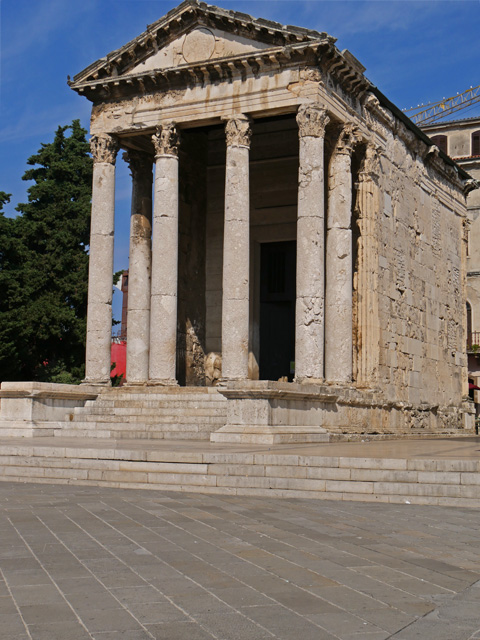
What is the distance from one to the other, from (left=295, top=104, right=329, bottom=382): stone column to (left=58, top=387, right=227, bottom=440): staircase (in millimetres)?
2255

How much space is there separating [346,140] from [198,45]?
4.51 metres

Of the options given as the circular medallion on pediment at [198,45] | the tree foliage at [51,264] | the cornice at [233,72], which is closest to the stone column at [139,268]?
the cornice at [233,72]

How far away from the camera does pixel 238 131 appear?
20578 mm

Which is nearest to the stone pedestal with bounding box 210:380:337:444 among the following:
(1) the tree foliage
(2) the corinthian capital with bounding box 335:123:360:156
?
(2) the corinthian capital with bounding box 335:123:360:156

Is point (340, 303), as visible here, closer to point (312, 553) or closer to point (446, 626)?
point (312, 553)

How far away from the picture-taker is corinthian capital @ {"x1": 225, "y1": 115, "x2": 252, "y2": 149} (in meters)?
20.5

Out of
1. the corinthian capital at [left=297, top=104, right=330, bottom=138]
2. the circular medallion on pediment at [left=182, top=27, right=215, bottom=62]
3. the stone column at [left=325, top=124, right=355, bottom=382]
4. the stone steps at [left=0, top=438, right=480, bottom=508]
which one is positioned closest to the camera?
the stone steps at [left=0, top=438, right=480, bottom=508]

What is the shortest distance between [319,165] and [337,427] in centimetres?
618

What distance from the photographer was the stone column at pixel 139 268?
22203 mm

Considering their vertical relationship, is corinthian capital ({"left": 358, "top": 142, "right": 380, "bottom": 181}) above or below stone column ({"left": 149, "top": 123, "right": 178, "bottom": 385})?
above

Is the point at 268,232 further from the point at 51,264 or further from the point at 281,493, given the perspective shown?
the point at 281,493

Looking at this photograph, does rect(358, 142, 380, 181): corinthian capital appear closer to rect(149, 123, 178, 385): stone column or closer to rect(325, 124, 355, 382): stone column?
rect(325, 124, 355, 382): stone column

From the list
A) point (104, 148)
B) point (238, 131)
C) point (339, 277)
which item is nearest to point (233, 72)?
point (238, 131)

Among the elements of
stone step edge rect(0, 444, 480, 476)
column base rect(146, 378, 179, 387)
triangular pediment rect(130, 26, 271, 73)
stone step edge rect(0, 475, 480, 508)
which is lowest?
stone step edge rect(0, 475, 480, 508)
